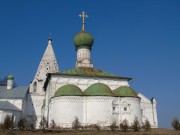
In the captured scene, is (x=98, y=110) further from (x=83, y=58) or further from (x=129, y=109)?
(x=83, y=58)

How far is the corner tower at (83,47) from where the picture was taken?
79.9ft

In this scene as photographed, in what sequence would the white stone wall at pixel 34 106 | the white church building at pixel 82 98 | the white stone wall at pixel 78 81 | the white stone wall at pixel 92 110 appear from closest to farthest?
1. the white stone wall at pixel 92 110
2. the white church building at pixel 82 98
3. the white stone wall at pixel 78 81
4. the white stone wall at pixel 34 106

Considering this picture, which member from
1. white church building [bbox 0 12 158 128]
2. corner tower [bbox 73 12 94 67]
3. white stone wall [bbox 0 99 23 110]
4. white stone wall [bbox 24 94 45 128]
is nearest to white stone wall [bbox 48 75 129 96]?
white church building [bbox 0 12 158 128]

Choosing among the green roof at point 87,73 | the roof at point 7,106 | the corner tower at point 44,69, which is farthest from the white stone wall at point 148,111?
the roof at point 7,106

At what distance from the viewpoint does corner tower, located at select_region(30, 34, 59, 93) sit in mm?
28719

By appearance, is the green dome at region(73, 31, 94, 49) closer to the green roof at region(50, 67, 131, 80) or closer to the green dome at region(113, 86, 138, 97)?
the green roof at region(50, 67, 131, 80)

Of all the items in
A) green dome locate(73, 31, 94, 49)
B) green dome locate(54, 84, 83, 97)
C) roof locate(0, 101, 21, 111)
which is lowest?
roof locate(0, 101, 21, 111)

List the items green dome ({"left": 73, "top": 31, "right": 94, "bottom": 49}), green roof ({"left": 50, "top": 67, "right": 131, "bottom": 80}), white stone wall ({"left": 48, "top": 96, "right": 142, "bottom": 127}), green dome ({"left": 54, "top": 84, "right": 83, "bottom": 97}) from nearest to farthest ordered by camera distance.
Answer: white stone wall ({"left": 48, "top": 96, "right": 142, "bottom": 127}), green dome ({"left": 54, "top": 84, "right": 83, "bottom": 97}), green roof ({"left": 50, "top": 67, "right": 131, "bottom": 80}), green dome ({"left": 73, "top": 31, "right": 94, "bottom": 49})

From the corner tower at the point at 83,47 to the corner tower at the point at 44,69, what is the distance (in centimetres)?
567

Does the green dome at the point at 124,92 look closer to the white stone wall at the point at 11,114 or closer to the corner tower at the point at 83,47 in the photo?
the corner tower at the point at 83,47

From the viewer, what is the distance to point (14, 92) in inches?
995

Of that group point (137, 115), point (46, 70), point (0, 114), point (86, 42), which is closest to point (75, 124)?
point (137, 115)

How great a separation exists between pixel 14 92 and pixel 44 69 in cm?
522

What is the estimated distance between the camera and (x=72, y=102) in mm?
18516
